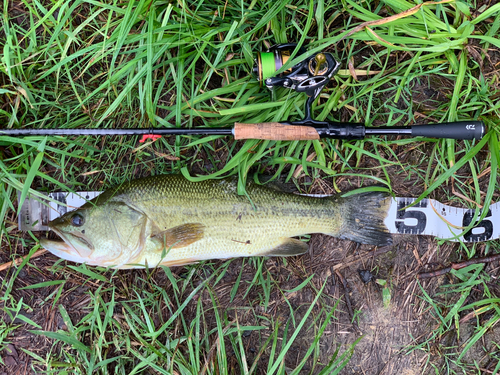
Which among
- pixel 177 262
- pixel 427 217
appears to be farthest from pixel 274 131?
pixel 427 217

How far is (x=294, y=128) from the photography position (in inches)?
114

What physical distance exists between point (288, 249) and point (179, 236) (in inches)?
39.1

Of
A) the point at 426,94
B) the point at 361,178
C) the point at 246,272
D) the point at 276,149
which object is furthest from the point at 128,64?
the point at 426,94

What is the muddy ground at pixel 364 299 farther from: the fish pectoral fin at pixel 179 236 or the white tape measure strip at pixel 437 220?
the fish pectoral fin at pixel 179 236

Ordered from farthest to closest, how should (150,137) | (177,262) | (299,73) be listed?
1. (150,137)
2. (177,262)
3. (299,73)

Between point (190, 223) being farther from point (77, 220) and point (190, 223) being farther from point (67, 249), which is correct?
point (67, 249)

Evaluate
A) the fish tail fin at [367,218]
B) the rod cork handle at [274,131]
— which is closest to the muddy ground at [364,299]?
the fish tail fin at [367,218]

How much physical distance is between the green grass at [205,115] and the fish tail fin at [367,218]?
0.19 m

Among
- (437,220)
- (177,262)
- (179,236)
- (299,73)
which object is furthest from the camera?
(437,220)

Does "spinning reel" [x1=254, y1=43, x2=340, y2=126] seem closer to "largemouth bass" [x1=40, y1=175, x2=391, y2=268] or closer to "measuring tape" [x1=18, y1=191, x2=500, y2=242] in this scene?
"largemouth bass" [x1=40, y1=175, x2=391, y2=268]

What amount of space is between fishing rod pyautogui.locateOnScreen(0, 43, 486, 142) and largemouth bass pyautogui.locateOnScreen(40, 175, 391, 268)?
1.55 ft

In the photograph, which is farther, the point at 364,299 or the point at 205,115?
the point at 364,299

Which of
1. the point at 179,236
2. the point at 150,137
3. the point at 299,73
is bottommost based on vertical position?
the point at 179,236

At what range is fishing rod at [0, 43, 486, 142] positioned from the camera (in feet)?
9.27
